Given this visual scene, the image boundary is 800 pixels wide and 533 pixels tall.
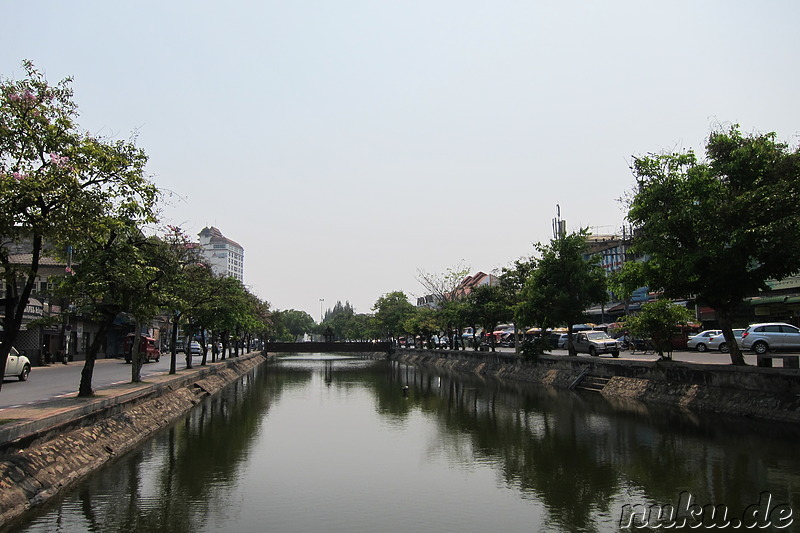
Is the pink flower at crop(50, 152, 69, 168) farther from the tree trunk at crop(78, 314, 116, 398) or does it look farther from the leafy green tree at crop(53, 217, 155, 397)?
the tree trunk at crop(78, 314, 116, 398)

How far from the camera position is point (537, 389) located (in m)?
36.9

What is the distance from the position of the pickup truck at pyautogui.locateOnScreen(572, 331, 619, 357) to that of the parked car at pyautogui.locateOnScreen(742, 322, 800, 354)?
8292 mm

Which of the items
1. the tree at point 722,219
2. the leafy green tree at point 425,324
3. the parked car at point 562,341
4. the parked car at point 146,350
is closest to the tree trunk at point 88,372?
the tree at point 722,219

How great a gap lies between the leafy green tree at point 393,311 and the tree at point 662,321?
60229 mm

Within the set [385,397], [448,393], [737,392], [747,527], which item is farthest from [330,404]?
[747,527]

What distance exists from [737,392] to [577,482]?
11550 mm

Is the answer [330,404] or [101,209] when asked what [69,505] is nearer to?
[101,209]

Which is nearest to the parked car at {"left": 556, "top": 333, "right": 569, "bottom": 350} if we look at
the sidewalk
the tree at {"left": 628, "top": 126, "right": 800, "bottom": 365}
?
the tree at {"left": 628, "top": 126, "right": 800, "bottom": 365}

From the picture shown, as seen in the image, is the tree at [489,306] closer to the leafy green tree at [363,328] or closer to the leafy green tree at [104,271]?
the leafy green tree at [104,271]

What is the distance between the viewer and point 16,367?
28.0m

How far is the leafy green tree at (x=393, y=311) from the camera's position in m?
92.7

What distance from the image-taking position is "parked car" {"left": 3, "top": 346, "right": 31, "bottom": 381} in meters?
27.6

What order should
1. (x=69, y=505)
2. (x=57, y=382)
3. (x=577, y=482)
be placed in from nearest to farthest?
(x=69, y=505)
(x=577, y=482)
(x=57, y=382)

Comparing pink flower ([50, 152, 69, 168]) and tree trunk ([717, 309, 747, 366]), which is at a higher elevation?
pink flower ([50, 152, 69, 168])
